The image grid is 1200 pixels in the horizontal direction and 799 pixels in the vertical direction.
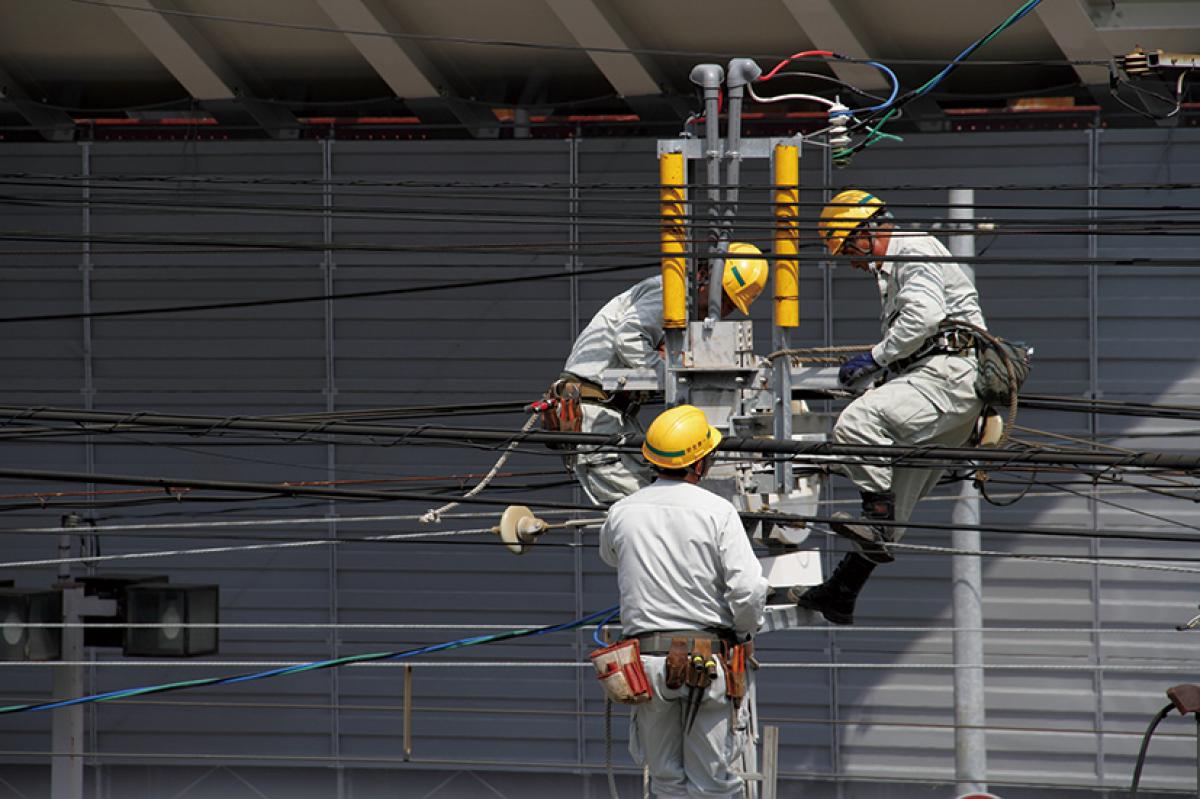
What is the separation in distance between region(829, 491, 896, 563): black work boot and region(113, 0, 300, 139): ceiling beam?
26.9 ft

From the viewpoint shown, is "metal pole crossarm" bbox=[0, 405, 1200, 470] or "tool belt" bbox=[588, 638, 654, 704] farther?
"metal pole crossarm" bbox=[0, 405, 1200, 470]

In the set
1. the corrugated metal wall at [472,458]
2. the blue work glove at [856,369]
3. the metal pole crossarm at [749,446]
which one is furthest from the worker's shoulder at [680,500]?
the corrugated metal wall at [472,458]

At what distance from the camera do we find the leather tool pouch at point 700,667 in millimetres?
8375

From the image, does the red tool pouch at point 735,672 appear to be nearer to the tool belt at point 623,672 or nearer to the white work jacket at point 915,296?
the tool belt at point 623,672

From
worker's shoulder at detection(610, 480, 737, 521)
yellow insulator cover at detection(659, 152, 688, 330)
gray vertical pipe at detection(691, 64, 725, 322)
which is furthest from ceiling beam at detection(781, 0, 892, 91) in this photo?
worker's shoulder at detection(610, 480, 737, 521)

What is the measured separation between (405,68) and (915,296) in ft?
22.7

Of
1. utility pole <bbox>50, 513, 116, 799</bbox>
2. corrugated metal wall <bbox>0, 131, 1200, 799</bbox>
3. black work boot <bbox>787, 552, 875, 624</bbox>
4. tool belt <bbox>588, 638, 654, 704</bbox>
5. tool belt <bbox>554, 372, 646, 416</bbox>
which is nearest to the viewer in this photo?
tool belt <bbox>588, 638, 654, 704</bbox>

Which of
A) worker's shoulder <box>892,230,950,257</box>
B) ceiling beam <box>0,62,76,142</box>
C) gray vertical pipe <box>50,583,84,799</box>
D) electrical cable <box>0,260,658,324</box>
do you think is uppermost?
ceiling beam <box>0,62,76,142</box>

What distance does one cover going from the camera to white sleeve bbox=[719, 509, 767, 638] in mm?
8328

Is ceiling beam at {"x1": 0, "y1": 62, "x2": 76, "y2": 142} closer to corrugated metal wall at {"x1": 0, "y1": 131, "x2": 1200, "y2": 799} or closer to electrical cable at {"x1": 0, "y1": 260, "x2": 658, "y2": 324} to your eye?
corrugated metal wall at {"x1": 0, "y1": 131, "x2": 1200, "y2": 799}

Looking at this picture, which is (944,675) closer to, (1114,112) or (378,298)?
(1114,112)

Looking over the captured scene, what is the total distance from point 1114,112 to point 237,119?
7.95 metres

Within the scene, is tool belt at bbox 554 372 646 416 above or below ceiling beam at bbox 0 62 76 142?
below

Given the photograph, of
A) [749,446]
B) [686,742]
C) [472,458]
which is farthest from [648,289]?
[472,458]
